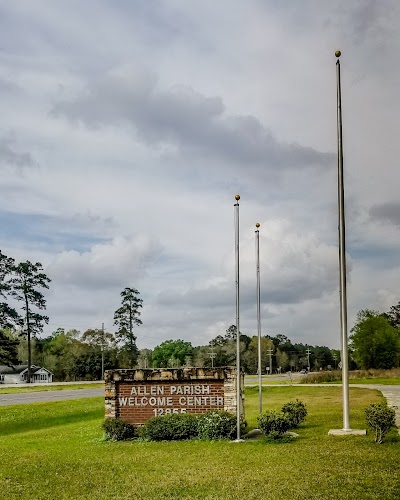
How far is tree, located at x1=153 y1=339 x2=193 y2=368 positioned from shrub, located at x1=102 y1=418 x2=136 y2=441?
112869 millimetres

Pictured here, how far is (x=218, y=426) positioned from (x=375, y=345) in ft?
217

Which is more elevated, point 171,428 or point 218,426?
point 218,426

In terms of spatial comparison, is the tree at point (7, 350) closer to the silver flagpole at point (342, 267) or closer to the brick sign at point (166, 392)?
the brick sign at point (166, 392)

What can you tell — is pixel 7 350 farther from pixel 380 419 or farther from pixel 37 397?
pixel 380 419

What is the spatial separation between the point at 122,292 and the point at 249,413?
222ft

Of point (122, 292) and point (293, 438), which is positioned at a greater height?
point (122, 292)

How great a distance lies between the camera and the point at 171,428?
19188 mm

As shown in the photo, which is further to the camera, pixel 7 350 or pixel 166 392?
pixel 7 350

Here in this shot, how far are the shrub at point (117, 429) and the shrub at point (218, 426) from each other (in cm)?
241

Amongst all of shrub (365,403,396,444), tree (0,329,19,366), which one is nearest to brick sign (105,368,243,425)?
shrub (365,403,396,444)

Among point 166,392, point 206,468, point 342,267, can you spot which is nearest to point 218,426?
point 166,392

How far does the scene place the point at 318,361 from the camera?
15800cm

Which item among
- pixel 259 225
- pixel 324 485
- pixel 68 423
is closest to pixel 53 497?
pixel 324 485

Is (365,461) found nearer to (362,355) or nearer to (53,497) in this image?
(53,497)
